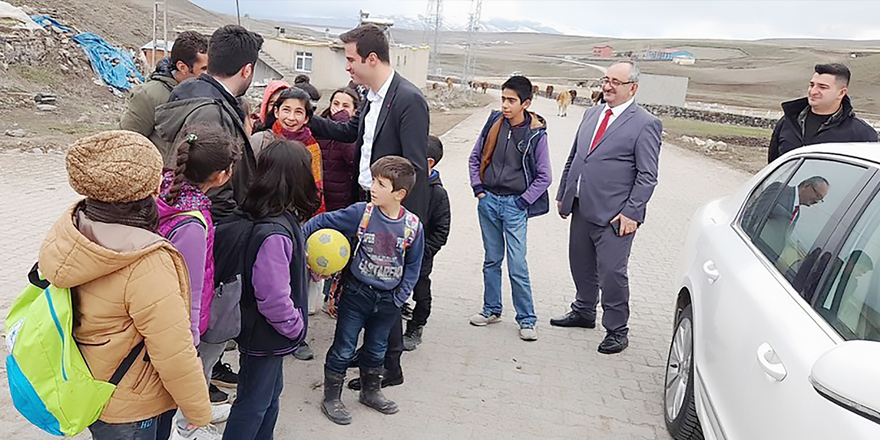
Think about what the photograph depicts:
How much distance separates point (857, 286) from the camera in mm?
2332

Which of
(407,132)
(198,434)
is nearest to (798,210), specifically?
(407,132)

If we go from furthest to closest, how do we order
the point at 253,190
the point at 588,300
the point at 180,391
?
the point at 588,300 < the point at 253,190 < the point at 180,391

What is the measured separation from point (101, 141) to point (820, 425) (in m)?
2.32

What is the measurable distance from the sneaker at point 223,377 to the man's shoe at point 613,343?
8.65 ft

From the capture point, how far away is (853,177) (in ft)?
9.32

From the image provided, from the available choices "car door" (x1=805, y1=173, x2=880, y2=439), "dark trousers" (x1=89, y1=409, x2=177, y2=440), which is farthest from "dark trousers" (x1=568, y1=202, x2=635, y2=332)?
"dark trousers" (x1=89, y1=409, x2=177, y2=440)

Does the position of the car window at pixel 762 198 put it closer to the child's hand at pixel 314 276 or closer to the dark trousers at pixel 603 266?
the dark trousers at pixel 603 266

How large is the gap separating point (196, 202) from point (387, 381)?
6.63ft

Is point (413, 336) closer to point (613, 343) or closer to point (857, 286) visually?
point (613, 343)

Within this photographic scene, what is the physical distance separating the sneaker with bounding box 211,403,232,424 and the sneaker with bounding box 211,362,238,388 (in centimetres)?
29

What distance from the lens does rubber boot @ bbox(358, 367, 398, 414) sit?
12.8 feet

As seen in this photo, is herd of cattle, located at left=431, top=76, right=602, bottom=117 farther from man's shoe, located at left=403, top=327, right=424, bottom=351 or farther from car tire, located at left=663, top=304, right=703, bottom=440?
car tire, located at left=663, top=304, right=703, bottom=440

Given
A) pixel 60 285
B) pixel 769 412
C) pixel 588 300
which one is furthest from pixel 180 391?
pixel 588 300

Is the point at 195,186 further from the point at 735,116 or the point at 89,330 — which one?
the point at 735,116
